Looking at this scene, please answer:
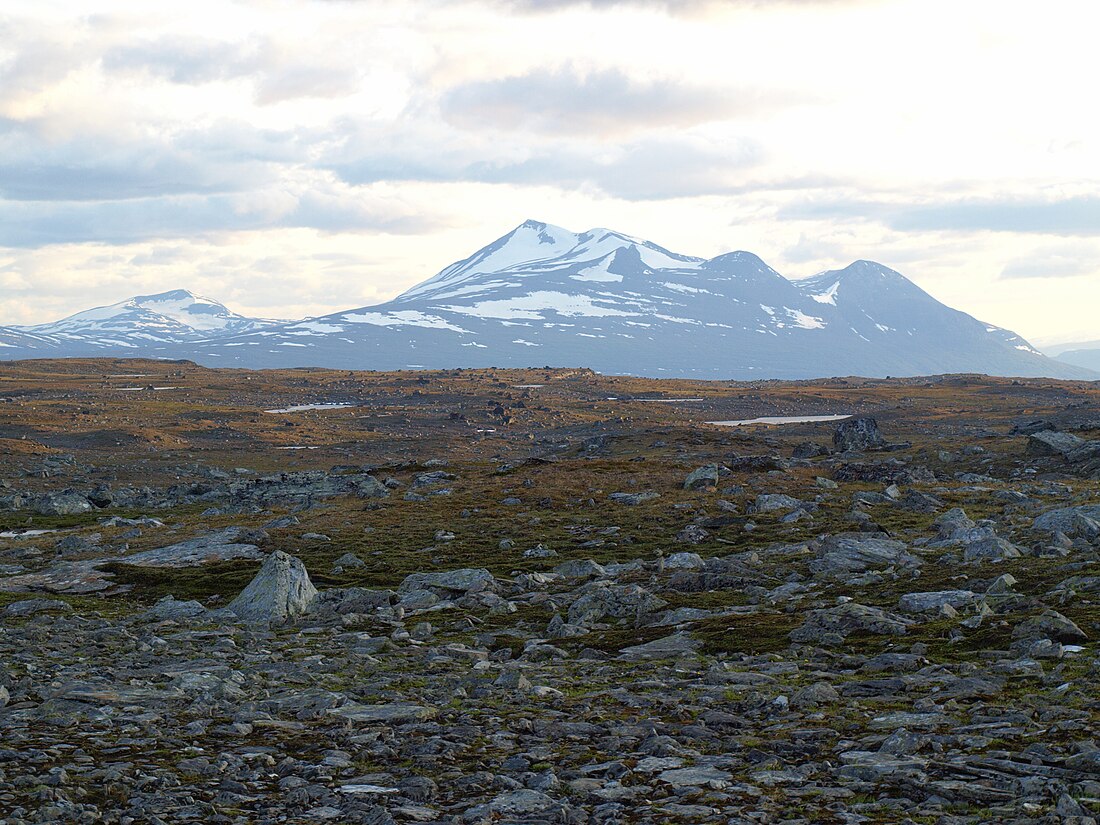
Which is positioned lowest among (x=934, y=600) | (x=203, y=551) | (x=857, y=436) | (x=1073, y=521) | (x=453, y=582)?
(x=203, y=551)

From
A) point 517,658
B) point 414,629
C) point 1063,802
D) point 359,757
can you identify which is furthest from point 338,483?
point 1063,802

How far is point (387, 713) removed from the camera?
57.1 ft

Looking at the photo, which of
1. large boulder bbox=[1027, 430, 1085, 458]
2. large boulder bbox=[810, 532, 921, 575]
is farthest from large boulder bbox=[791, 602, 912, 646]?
large boulder bbox=[1027, 430, 1085, 458]

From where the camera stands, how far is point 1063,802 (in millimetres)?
10453

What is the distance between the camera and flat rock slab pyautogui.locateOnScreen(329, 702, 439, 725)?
672 inches

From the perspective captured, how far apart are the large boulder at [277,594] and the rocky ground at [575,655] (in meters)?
0.14

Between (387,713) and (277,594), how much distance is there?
565 inches

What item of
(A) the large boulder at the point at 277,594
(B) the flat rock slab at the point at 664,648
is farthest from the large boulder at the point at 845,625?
(A) the large boulder at the point at 277,594

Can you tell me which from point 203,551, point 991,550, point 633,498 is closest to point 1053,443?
point 633,498

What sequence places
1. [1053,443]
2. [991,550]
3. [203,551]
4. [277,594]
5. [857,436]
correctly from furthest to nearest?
[857,436] → [1053,443] → [203,551] → [277,594] → [991,550]

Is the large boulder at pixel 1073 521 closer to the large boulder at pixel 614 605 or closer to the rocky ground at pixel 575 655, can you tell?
the rocky ground at pixel 575 655

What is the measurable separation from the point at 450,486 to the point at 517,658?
4321cm

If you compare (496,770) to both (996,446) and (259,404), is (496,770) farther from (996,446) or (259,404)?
(259,404)

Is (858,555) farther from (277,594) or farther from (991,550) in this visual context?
(277,594)
